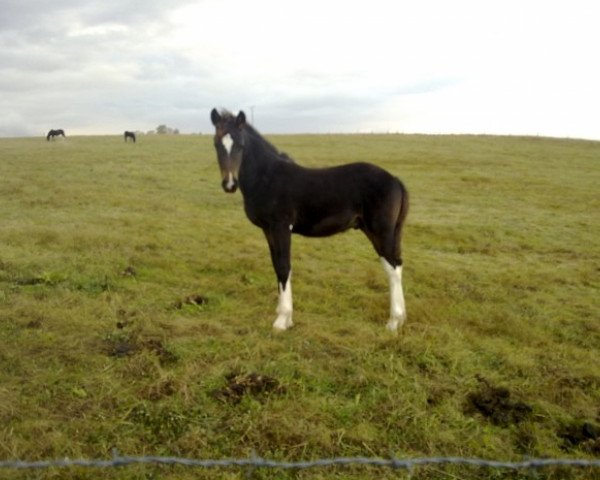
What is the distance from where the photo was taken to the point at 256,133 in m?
6.80

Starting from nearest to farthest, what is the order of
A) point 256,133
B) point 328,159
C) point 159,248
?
point 256,133, point 159,248, point 328,159

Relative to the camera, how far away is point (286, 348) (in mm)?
5863

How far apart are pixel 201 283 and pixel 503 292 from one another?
5.04 m

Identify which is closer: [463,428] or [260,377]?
[463,428]

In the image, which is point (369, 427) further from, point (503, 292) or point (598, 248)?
point (598, 248)

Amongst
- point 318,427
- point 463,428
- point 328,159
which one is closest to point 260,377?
point 318,427

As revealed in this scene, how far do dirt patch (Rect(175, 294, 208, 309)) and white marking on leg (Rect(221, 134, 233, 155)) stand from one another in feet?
7.62

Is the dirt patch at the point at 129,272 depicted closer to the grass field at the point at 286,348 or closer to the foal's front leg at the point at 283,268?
the grass field at the point at 286,348

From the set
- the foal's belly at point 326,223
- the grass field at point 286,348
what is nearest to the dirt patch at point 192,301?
the grass field at point 286,348

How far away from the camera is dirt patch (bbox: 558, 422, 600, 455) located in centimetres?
431

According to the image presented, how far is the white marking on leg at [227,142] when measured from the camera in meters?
6.18

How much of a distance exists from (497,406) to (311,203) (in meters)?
3.21

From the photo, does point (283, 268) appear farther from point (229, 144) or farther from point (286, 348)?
point (229, 144)

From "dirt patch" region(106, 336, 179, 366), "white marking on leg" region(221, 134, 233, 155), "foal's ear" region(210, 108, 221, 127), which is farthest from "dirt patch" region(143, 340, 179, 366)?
"foal's ear" region(210, 108, 221, 127)
